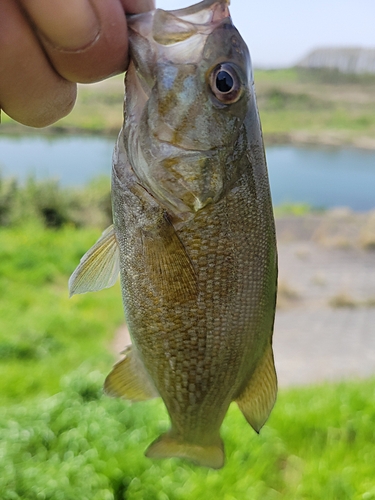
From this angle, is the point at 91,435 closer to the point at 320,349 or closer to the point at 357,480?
the point at 357,480

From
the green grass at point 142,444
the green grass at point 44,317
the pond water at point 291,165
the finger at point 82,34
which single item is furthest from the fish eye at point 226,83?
the pond water at point 291,165

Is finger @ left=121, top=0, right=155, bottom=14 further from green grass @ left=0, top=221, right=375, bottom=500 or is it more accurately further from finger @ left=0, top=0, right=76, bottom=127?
green grass @ left=0, top=221, right=375, bottom=500

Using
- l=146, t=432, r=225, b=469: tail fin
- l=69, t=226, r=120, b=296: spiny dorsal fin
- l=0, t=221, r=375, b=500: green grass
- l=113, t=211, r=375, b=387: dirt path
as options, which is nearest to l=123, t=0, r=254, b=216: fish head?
l=69, t=226, r=120, b=296: spiny dorsal fin

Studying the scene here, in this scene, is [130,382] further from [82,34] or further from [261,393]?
[82,34]

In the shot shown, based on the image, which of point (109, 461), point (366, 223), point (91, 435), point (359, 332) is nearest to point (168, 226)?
point (109, 461)

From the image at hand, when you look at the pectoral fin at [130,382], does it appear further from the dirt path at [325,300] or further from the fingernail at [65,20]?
the dirt path at [325,300]

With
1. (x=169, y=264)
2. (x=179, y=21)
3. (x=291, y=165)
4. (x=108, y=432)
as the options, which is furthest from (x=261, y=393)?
(x=291, y=165)
